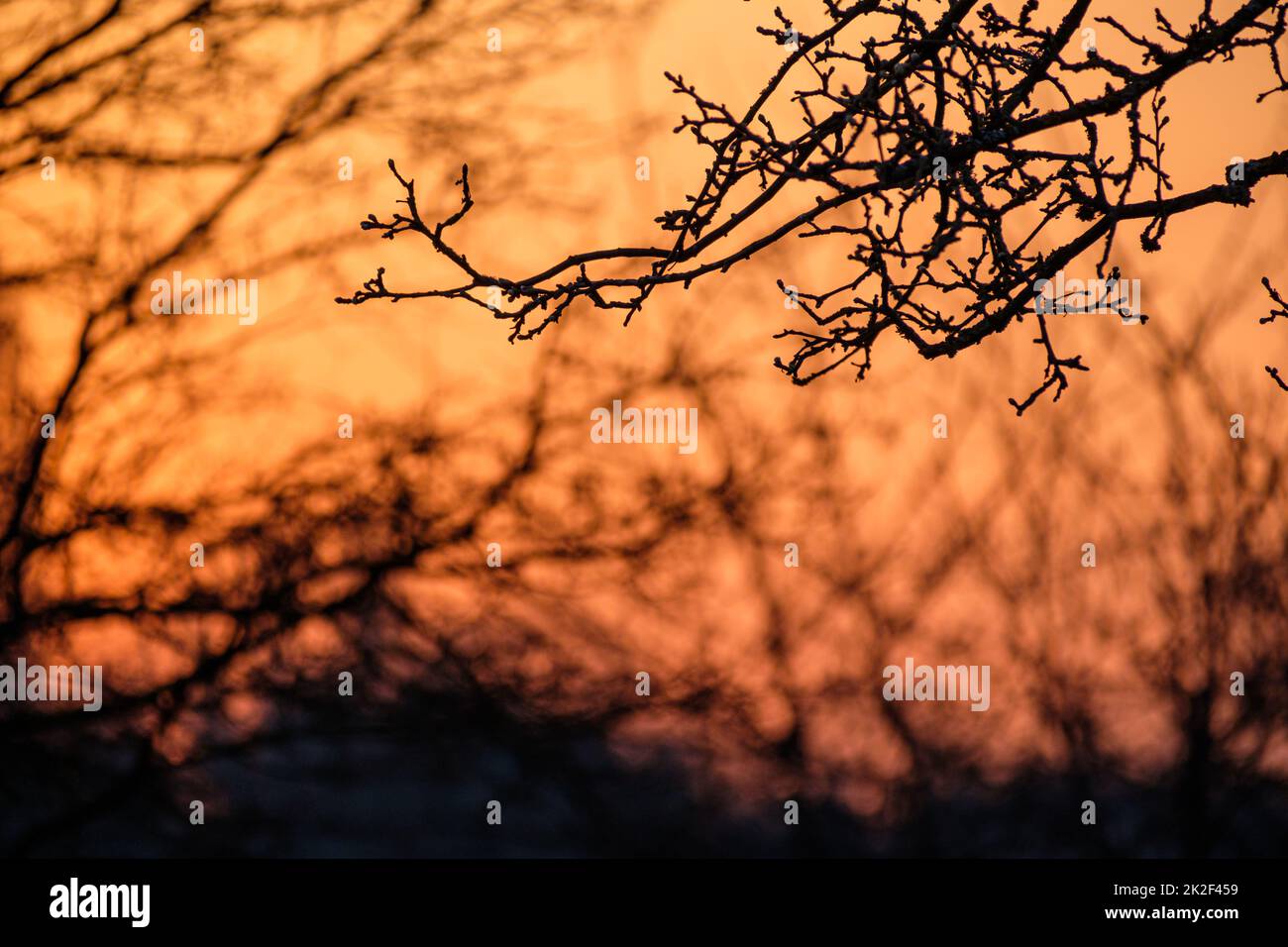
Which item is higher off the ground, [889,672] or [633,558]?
[633,558]

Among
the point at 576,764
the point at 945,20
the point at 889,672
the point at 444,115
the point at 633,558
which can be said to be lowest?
the point at 576,764

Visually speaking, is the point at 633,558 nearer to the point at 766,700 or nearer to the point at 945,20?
the point at 766,700

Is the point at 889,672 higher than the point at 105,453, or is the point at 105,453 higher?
the point at 105,453

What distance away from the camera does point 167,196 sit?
4117 millimetres

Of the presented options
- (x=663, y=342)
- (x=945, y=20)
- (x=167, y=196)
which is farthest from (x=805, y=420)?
(x=167, y=196)

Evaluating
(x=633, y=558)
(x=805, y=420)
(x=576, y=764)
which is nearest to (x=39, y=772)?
(x=576, y=764)

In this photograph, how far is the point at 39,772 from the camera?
4.09m

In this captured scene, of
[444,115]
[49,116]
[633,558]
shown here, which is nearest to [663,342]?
[633,558]

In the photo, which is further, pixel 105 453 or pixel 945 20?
pixel 105 453

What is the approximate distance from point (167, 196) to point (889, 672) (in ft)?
10.0
